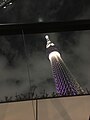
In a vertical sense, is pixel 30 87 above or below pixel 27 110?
above

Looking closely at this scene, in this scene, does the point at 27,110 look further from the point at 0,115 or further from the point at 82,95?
the point at 82,95

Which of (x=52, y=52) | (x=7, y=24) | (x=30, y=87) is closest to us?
(x=7, y=24)

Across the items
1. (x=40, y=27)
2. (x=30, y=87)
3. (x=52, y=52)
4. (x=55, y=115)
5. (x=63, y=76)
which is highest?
(x=52, y=52)

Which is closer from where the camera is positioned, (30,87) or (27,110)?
(27,110)

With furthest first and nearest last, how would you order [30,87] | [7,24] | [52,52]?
1. [52,52]
2. [30,87]
3. [7,24]

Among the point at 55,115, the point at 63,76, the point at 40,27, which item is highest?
the point at 63,76

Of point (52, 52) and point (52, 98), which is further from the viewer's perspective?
point (52, 52)

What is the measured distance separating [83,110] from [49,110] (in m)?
0.17

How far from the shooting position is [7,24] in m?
1.09

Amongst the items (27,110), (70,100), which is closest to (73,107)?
(70,100)

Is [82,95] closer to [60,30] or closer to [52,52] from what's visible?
[60,30]

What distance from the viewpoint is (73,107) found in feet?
3.67

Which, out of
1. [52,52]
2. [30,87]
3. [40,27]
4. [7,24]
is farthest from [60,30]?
[52,52]

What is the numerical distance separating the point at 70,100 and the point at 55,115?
11cm
